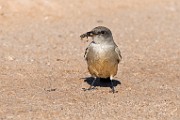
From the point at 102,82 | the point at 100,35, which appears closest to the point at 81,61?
the point at 102,82

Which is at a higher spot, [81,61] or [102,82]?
[81,61]

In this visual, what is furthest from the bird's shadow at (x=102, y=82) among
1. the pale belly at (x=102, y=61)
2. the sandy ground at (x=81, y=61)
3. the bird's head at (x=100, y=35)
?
the bird's head at (x=100, y=35)

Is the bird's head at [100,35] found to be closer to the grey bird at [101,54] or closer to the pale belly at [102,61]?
the grey bird at [101,54]

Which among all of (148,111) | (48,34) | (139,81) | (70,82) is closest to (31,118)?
(148,111)

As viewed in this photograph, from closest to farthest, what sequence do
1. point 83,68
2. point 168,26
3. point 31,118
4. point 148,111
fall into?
point 31,118 → point 148,111 → point 83,68 → point 168,26

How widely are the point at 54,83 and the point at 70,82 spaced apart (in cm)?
29

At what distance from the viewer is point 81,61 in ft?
38.7

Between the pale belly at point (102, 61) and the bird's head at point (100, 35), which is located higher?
the bird's head at point (100, 35)

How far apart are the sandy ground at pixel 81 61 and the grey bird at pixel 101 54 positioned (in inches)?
14.6

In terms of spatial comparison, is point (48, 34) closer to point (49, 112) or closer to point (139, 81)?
point (139, 81)

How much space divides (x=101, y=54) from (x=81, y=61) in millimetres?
2671

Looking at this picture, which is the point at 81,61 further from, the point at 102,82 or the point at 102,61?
the point at 102,61

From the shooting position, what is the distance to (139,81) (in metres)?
10.4

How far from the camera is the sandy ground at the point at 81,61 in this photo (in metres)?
8.41
